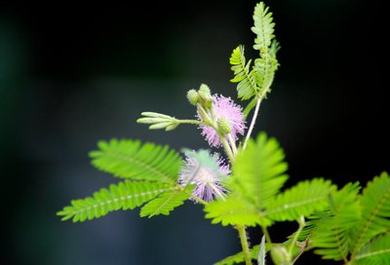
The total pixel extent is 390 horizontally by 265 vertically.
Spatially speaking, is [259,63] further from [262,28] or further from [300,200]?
[300,200]

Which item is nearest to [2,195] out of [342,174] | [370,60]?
[342,174]

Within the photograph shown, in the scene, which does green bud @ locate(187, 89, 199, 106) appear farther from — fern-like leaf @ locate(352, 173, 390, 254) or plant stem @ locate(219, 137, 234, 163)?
fern-like leaf @ locate(352, 173, 390, 254)

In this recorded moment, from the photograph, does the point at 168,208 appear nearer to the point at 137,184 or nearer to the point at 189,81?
the point at 137,184

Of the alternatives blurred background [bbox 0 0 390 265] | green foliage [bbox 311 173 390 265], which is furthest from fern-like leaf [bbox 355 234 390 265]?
blurred background [bbox 0 0 390 265]

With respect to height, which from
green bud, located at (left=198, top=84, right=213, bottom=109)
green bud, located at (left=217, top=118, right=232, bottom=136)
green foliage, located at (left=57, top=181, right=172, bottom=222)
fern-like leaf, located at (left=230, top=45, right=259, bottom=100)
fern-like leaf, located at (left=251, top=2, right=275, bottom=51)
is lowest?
green foliage, located at (left=57, top=181, right=172, bottom=222)

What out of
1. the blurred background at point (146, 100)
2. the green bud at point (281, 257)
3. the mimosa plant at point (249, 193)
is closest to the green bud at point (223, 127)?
the mimosa plant at point (249, 193)

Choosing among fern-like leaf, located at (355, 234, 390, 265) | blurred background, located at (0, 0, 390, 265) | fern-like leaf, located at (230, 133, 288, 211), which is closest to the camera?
fern-like leaf, located at (230, 133, 288, 211)
